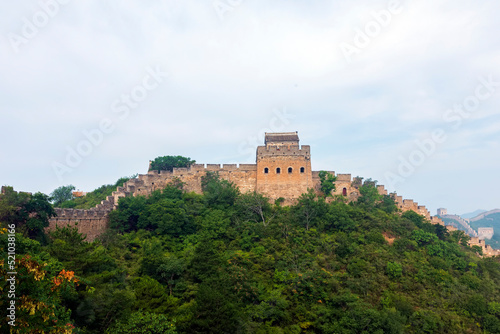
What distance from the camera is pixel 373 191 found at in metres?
29.3

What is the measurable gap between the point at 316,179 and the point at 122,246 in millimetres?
15598

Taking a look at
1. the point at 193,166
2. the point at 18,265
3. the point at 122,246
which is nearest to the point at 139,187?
the point at 193,166

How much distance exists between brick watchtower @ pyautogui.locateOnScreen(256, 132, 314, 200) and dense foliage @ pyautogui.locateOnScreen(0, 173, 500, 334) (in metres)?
1.17

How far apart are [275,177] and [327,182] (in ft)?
13.4

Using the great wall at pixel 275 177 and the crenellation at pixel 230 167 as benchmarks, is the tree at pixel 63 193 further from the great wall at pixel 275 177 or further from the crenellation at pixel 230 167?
the crenellation at pixel 230 167

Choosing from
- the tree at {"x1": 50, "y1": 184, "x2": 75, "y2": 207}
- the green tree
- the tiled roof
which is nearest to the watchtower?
the tiled roof

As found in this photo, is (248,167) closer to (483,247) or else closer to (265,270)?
(265,270)

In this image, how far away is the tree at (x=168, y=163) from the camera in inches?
1249

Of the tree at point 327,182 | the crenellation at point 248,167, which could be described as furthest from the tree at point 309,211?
the crenellation at point 248,167

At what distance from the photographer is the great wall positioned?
93.9ft

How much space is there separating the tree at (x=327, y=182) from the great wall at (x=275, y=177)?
0.37 metres

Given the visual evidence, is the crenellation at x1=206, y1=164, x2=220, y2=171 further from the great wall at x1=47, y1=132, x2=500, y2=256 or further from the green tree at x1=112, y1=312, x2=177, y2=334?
the green tree at x1=112, y1=312, x2=177, y2=334

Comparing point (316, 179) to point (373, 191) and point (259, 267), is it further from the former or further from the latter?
point (259, 267)

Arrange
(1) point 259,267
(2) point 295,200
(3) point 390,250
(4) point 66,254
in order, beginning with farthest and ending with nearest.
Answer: (2) point 295,200 < (3) point 390,250 < (1) point 259,267 < (4) point 66,254
